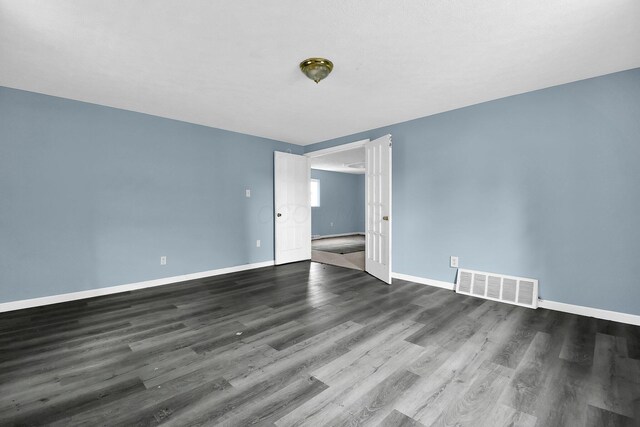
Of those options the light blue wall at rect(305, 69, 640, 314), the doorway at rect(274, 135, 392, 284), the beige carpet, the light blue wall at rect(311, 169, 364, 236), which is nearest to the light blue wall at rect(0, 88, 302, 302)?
the doorway at rect(274, 135, 392, 284)

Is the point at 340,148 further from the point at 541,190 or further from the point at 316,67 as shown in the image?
the point at 541,190

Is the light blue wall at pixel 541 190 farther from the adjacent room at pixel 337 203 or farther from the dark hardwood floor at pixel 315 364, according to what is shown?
the adjacent room at pixel 337 203

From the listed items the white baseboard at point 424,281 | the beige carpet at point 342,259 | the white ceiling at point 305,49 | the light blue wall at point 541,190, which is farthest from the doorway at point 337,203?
the white ceiling at point 305,49

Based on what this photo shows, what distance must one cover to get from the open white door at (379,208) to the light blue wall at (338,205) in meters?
5.06

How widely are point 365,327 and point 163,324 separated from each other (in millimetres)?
1913

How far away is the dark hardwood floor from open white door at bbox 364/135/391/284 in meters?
0.97

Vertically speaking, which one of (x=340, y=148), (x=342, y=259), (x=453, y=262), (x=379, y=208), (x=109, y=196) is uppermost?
(x=340, y=148)

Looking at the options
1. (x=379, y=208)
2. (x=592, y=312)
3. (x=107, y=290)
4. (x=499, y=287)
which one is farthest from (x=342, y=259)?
(x=107, y=290)

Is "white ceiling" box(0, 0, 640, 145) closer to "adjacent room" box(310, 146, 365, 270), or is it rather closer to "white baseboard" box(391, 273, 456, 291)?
"white baseboard" box(391, 273, 456, 291)

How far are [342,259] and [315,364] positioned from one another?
3842 millimetres

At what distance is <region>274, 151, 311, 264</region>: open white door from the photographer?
5.33 m

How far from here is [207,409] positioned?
5.09 feet

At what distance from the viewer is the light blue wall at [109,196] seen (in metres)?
3.04

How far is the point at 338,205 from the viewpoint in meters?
10.3
